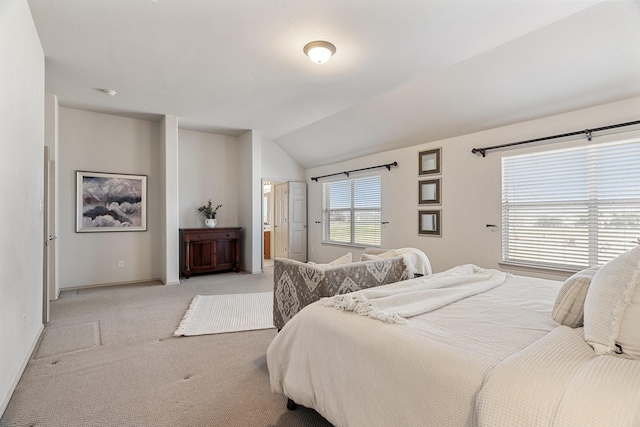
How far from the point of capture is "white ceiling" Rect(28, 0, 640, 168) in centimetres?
249

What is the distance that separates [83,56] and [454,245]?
507 cm

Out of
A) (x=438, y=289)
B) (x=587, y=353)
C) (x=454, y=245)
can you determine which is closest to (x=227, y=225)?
(x=454, y=245)

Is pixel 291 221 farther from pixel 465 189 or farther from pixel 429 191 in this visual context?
pixel 465 189

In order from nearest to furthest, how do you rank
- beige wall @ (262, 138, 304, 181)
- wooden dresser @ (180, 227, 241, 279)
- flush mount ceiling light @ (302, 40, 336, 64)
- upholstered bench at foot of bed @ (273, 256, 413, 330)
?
upholstered bench at foot of bed @ (273, 256, 413, 330), flush mount ceiling light @ (302, 40, 336, 64), wooden dresser @ (180, 227, 241, 279), beige wall @ (262, 138, 304, 181)

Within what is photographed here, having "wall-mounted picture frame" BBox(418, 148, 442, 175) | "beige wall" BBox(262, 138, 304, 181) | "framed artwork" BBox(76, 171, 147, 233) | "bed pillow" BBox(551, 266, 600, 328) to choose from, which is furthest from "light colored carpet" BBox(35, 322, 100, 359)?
"wall-mounted picture frame" BBox(418, 148, 442, 175)

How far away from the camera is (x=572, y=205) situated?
11.9 feet

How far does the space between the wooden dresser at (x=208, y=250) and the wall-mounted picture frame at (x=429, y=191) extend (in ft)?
11.2

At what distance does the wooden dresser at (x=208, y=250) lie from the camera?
224 inches

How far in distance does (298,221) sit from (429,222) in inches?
134

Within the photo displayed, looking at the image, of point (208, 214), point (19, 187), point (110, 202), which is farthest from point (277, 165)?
→ point (19, 187)

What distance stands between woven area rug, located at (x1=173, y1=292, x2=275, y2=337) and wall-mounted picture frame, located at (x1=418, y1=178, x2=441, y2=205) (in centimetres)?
283

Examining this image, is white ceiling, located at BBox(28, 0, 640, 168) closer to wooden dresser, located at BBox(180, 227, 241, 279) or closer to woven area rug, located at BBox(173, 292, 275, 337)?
wooden dresser, located at BBox(180, 227, 241, 279)

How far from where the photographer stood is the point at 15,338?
7.12 ft

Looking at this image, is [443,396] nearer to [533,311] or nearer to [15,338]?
[533,311]
